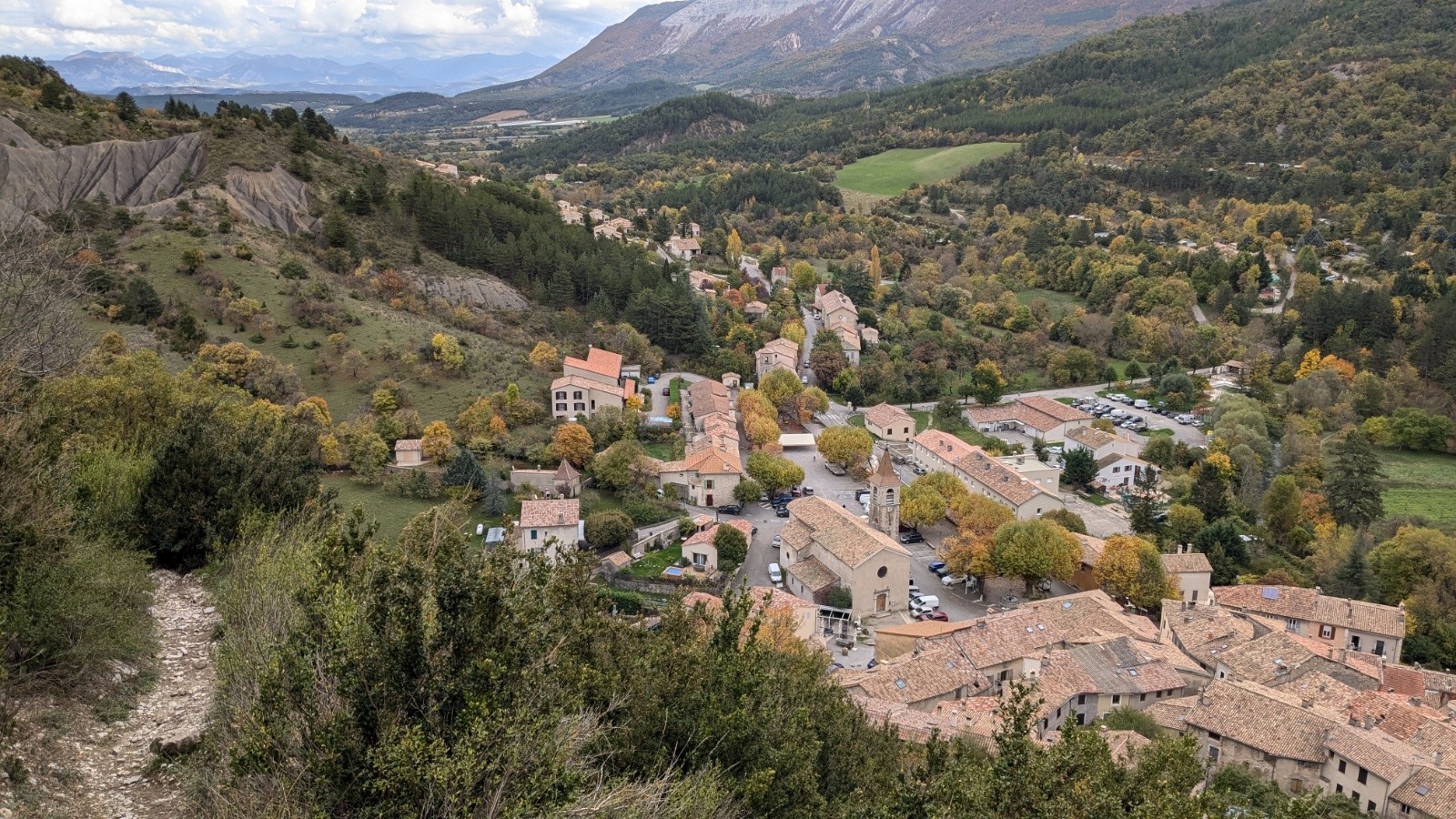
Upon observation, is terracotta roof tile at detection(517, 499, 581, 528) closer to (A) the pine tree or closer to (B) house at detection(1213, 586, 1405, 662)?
(B) house at detection(1213, 586, 1405, 662)

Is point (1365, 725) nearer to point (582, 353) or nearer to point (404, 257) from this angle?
point (582, 353)

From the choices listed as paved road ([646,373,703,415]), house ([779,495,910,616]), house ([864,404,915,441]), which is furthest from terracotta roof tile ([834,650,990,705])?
paved road ([646,373,703,415])

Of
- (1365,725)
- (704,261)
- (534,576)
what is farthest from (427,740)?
(704,261)

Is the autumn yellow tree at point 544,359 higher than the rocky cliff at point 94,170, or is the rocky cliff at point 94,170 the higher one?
the rocky cliff at point 94,170

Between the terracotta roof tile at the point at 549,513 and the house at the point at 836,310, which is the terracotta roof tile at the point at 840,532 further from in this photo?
the house at the point at 836,310

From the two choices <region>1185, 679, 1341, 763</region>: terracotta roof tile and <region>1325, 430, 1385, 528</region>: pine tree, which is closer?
<region>1185, 679, 1341, 763</region>: terracotta roof tile

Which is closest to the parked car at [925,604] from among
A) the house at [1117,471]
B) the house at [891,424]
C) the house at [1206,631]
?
the house at [1206,631]
